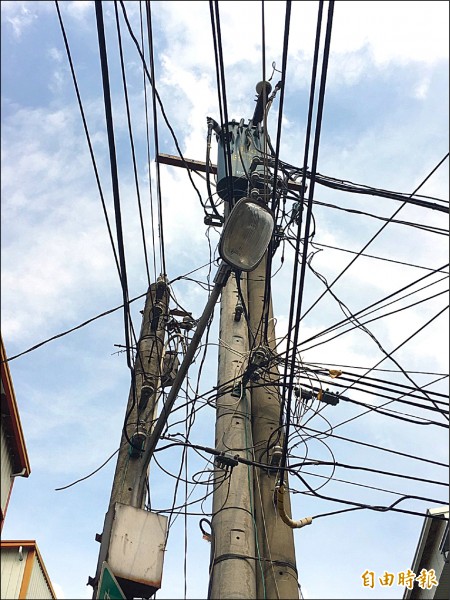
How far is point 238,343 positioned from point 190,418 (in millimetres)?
810

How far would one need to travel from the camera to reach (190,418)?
18.2 ft

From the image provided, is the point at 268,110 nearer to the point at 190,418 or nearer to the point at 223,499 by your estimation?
the point at 190,418

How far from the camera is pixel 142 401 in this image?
5.13 m

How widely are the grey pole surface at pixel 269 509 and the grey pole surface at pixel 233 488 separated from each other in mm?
118

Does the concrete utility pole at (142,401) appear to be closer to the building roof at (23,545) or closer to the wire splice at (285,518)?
the building roof at (23,545)

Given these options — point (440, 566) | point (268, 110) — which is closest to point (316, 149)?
point (268, 110)

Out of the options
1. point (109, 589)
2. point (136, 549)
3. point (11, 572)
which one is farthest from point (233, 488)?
point (11, 572)

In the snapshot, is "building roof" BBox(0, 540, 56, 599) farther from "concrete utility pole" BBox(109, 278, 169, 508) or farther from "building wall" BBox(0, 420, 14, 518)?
"concrete utility pole" BBox(109, 278, 169, 508)

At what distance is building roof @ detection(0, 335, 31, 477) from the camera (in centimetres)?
374

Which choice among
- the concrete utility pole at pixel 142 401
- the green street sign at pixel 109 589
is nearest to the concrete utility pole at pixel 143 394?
the concrete utility pole at pixel 142 401

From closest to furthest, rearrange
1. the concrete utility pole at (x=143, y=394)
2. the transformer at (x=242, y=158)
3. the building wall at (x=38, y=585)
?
the building wall at (x=38, y=585), the concrete utility pole at (x=143, y=394), the transformer at (x=242, y=158)

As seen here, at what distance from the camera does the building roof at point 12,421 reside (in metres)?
3.74

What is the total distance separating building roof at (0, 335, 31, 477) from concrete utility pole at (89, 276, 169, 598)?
2.19 feet

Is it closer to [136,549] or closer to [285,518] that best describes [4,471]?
[136,549]
